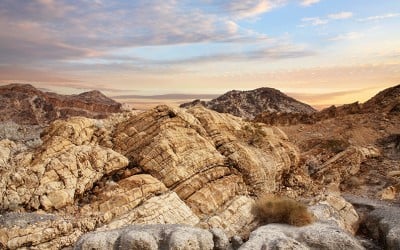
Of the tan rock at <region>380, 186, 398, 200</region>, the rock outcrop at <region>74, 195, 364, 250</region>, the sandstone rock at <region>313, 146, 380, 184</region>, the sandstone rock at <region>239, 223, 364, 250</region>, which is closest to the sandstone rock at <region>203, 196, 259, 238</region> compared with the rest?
the rock outcrop at <region>74, 195, 364, 250</region>

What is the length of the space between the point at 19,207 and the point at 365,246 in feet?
34.1

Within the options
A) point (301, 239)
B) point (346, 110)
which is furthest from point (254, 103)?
point (301, 239)

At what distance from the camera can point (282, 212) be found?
531 inches

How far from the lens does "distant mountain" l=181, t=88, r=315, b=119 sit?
7031 cm

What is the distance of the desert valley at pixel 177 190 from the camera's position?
12.1 metres

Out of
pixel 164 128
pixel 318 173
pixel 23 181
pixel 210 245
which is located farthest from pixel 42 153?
pixel 318 173

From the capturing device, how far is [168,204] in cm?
1452

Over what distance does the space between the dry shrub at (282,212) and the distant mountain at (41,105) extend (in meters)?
59.1

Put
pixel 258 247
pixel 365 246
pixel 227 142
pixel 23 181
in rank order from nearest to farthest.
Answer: pixel 258 247
pixel 365 246
pixel 23 181
pixel 227 142

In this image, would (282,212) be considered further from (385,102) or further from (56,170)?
(385,102)

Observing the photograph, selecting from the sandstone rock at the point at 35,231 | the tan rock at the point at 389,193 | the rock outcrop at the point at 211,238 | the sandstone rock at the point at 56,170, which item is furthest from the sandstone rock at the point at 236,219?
the tan rock at the point at 389,193

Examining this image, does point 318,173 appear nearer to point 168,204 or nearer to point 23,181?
point 168,204

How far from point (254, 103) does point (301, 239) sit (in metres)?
63.4

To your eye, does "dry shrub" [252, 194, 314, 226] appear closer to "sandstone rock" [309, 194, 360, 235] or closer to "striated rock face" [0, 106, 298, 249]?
"striated rock face" [0, 106, 298, 249]
